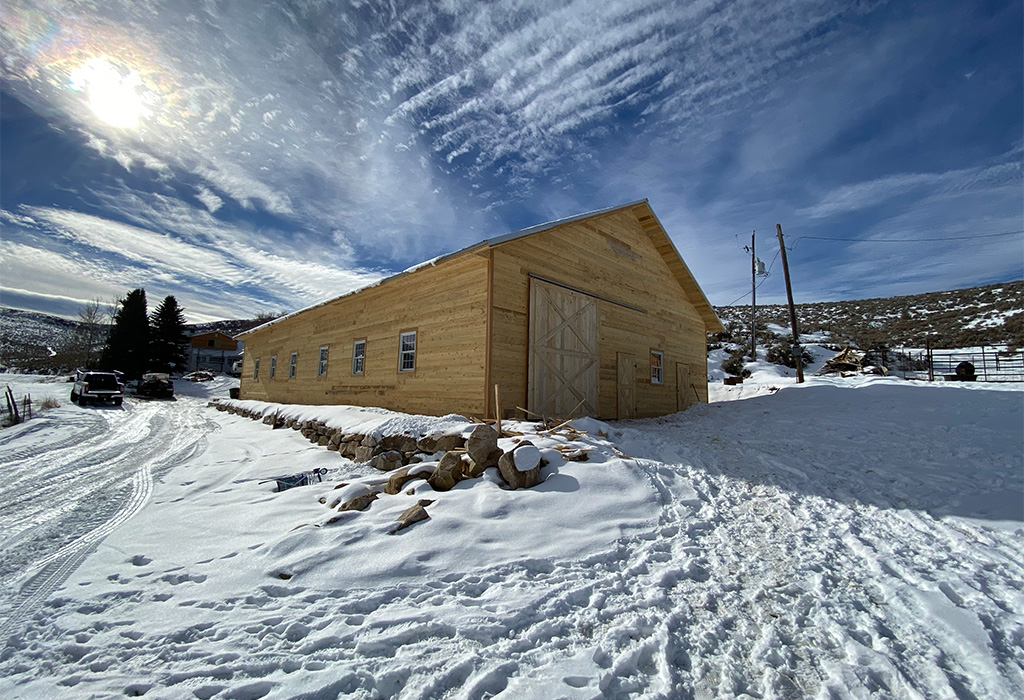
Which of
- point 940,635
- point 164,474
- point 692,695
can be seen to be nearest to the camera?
point 692,695

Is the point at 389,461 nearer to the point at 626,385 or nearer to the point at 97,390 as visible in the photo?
the point at 626,385

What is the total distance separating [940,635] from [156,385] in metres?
36.7

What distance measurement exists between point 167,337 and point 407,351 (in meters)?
40.9

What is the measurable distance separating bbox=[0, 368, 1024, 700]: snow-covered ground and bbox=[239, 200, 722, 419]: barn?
280 cm

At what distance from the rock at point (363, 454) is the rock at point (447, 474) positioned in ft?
9.36

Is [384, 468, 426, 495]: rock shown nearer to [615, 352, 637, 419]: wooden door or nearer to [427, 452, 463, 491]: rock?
[427, 452, 463, 491]: rock

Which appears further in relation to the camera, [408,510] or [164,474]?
[164,474]

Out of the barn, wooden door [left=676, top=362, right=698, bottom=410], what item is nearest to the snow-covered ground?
the barn

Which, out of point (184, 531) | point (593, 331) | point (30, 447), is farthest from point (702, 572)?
point (30, 447)

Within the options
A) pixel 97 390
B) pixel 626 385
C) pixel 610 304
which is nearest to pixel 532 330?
pixel 610 304

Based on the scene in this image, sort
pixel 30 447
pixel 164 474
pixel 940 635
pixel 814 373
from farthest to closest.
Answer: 1. pixel 814 373
2. pixel 30 447
3. pixel 164 474
4. pixel 940 635

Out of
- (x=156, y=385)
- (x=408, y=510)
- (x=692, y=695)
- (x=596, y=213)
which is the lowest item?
(x=692, y=695)

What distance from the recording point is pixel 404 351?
12.1 meters

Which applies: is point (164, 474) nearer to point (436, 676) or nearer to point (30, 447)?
point (30, 447)
